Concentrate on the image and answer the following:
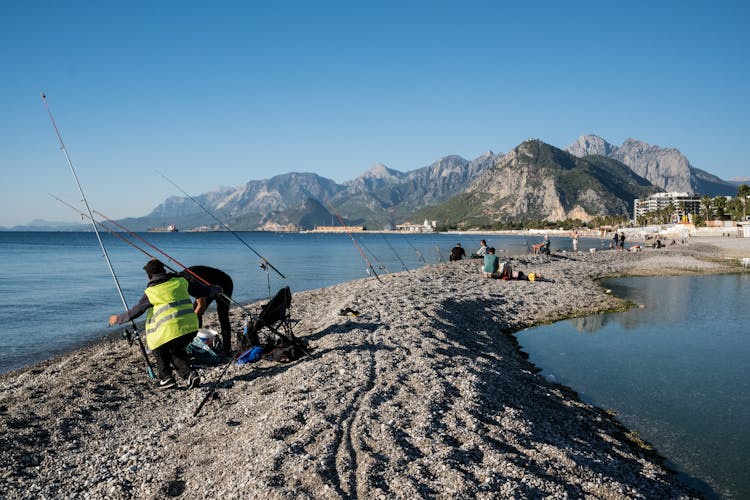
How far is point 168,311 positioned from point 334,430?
3658mm

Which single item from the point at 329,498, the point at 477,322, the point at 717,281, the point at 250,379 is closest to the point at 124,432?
the point at 250,379

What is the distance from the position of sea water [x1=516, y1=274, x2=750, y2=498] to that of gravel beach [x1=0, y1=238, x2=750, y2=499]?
676 millimetres

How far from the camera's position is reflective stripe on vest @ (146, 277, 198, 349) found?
8.00 m

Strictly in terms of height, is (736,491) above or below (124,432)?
below

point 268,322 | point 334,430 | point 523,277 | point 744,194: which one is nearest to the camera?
point 334,430

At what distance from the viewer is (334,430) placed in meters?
6.29

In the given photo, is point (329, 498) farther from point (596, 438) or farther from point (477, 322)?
point (477, 322)

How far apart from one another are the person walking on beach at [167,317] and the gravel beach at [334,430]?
743 millimetres

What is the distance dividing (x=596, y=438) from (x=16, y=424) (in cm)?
876

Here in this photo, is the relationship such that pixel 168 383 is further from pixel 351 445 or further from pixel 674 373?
pixel 674 373

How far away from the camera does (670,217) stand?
445 ft

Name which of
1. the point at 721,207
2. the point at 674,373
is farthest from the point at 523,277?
the point at 721,207

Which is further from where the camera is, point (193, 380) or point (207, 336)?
point (207, 336)

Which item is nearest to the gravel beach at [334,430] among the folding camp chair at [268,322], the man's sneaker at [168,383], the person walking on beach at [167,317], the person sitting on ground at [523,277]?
the man's sneaker at [168,383]
